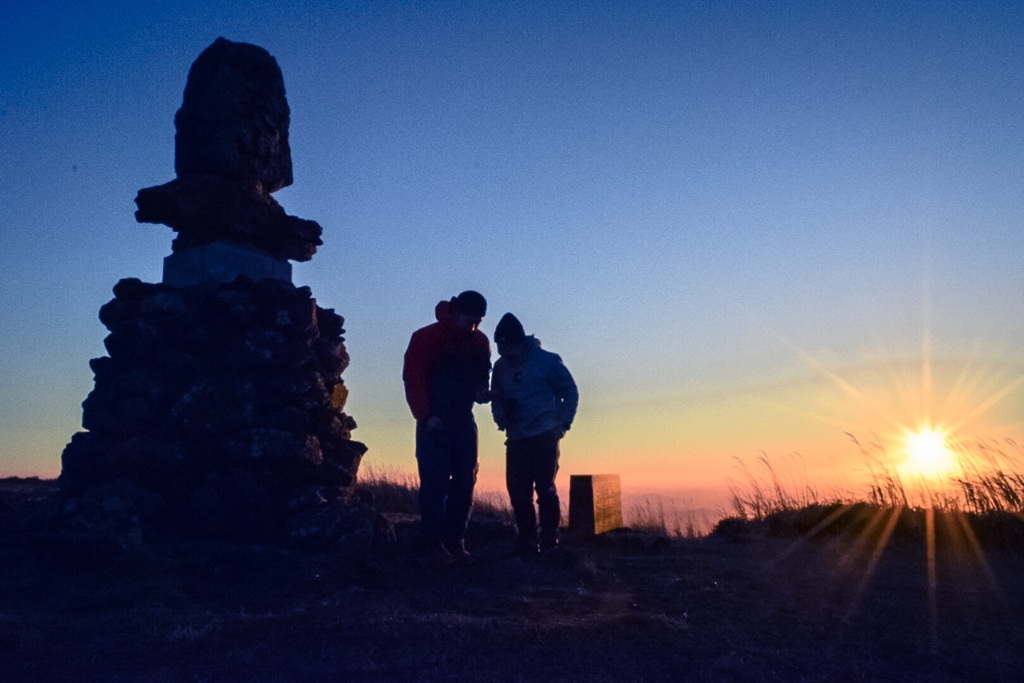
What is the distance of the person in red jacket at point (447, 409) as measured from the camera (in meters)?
6.25

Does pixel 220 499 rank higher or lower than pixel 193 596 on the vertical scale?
higher

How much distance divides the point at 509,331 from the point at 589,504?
116 inches

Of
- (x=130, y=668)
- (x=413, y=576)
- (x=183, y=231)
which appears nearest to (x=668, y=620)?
(x=413, y=576)

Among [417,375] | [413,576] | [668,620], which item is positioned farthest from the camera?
[417,375]

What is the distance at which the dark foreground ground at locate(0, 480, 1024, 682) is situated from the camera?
3.52 meters

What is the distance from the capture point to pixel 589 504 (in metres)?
8.89

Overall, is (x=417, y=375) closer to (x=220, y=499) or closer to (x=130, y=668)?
(x=220, y=499)

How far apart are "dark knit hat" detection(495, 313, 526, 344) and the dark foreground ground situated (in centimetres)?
169

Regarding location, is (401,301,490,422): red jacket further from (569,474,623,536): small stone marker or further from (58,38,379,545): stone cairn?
(569,474,623,536): small stone marker

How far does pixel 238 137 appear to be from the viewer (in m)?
8.20

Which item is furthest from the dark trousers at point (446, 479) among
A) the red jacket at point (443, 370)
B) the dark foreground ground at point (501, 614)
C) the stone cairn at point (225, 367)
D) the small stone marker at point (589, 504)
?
the small stone marker at point (589, 504)

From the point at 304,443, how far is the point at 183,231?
103 inches

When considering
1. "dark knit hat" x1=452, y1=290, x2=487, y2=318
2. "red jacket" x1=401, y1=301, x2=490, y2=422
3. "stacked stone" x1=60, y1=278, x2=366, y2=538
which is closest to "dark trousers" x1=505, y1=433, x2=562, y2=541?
"red jacket" x1=401, y1=301, x2=490, y2=422

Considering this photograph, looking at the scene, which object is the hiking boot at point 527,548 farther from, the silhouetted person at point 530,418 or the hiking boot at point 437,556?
the hiking boot at point 437,556
